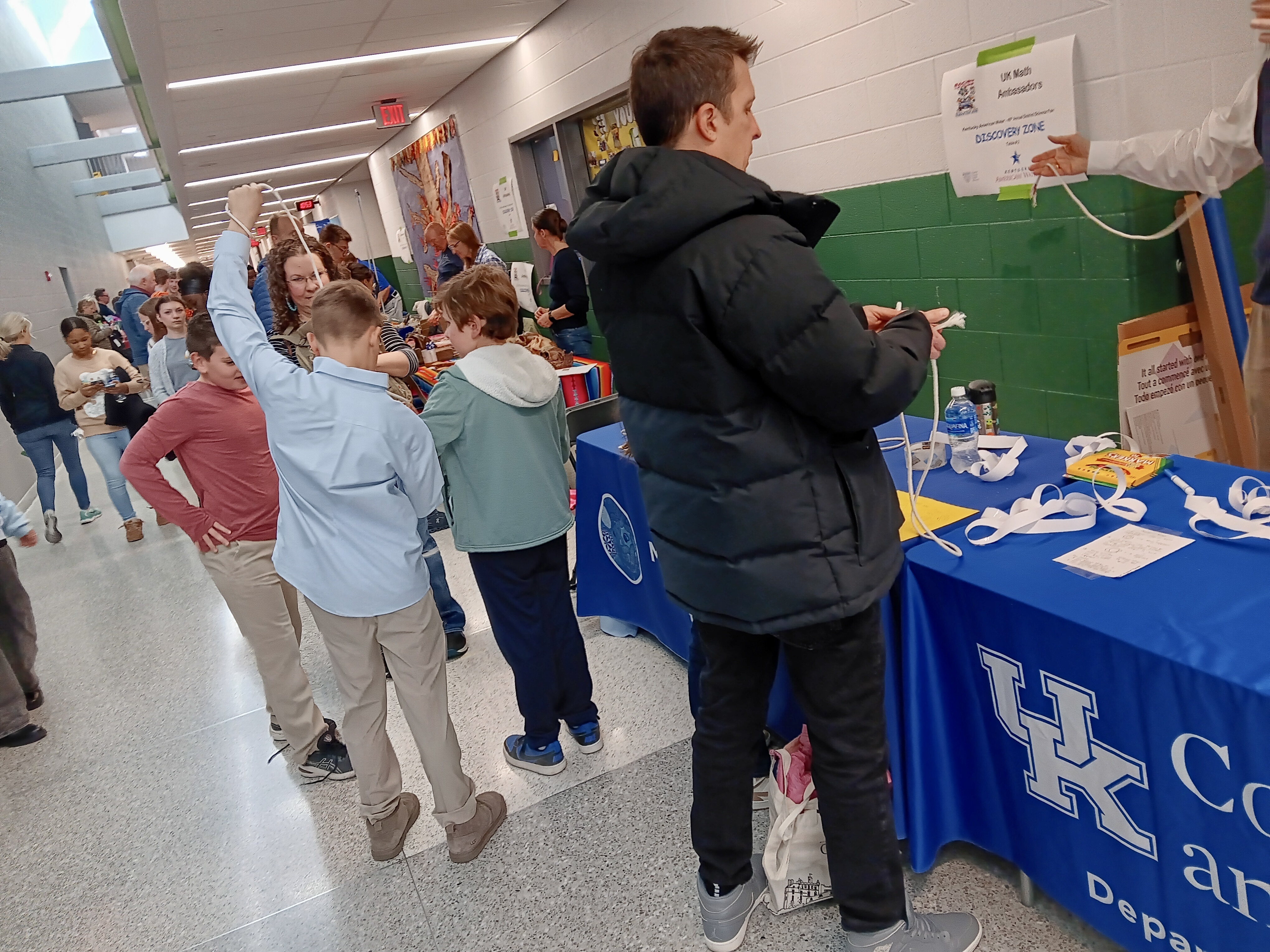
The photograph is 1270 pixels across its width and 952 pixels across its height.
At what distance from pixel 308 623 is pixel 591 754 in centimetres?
197

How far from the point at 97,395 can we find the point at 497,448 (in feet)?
15.7

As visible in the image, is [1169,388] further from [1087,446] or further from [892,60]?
[892,60]

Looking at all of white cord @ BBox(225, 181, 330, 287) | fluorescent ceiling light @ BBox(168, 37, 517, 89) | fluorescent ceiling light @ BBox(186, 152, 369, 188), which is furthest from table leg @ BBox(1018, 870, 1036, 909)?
fluorescent ceiling light @ BBox(186, 152, 369, 188)

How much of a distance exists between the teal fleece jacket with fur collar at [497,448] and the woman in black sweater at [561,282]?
2906mm

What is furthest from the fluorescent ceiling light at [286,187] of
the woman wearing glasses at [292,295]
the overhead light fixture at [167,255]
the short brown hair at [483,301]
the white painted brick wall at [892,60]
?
the overhead light fixture at [167,255]

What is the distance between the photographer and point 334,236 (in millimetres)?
4793

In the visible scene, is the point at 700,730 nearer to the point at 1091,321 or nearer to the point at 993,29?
the point at 1091,321

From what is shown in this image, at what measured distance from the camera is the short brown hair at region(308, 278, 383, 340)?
180cm

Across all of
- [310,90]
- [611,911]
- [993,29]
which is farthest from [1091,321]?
[310,90]

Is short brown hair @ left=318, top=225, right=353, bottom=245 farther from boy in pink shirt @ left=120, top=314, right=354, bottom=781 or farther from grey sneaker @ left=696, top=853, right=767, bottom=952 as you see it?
grey sneaker @ left=696, top=853, right=767, bottom=952

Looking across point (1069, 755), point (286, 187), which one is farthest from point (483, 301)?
point (286, 187)

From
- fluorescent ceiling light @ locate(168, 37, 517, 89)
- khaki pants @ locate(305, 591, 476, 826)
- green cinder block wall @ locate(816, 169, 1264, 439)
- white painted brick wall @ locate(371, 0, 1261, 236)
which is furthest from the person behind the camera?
fluorescent ceiling light @ locate(168, 37, 517, 89)

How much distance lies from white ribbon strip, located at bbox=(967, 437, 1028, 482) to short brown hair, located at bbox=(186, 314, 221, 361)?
6.29ft

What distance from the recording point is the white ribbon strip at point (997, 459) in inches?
74.3
